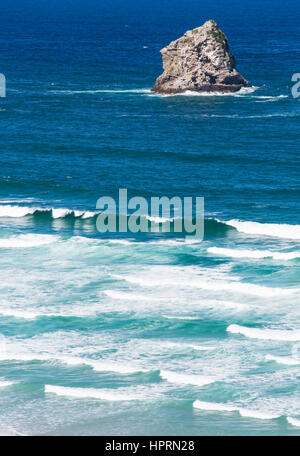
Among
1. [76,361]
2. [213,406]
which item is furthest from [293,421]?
[76,361]

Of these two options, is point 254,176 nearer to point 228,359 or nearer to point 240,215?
point 240,215

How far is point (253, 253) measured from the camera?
2186 inches

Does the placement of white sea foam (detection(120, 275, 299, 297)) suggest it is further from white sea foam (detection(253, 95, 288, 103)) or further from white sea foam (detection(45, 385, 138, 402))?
white sea foam (detection(253, 95, 288, 103))

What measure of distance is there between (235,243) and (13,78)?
85511mm

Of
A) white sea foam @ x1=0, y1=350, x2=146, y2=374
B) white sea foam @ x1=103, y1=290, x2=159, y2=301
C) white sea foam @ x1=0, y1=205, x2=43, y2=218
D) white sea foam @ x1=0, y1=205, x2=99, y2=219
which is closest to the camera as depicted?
white sea foam @ x1=0, y1=350, x2=146, y2=374

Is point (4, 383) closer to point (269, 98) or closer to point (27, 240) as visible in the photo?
point (27, 240)

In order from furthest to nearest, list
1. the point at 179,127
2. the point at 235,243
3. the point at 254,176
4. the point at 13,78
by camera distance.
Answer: the point at 13,78
the point at 179,127
the point at 254,176
the point at 235,243

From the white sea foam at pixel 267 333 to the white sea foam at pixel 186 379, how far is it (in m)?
5.47

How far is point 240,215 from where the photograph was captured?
63844 millimetres

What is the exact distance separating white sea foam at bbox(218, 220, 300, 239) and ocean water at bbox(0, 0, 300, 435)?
5.7 inches

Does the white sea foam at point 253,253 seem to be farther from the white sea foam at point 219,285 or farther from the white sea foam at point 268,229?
the white sea foam at point 219,285

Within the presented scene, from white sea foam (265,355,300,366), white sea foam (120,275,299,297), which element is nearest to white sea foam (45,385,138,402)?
white sea foam (265,355,300,366)

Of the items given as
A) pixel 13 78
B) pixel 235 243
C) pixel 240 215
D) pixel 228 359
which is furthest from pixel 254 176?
pixel 13 78

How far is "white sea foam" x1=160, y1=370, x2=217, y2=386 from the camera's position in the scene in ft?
124
